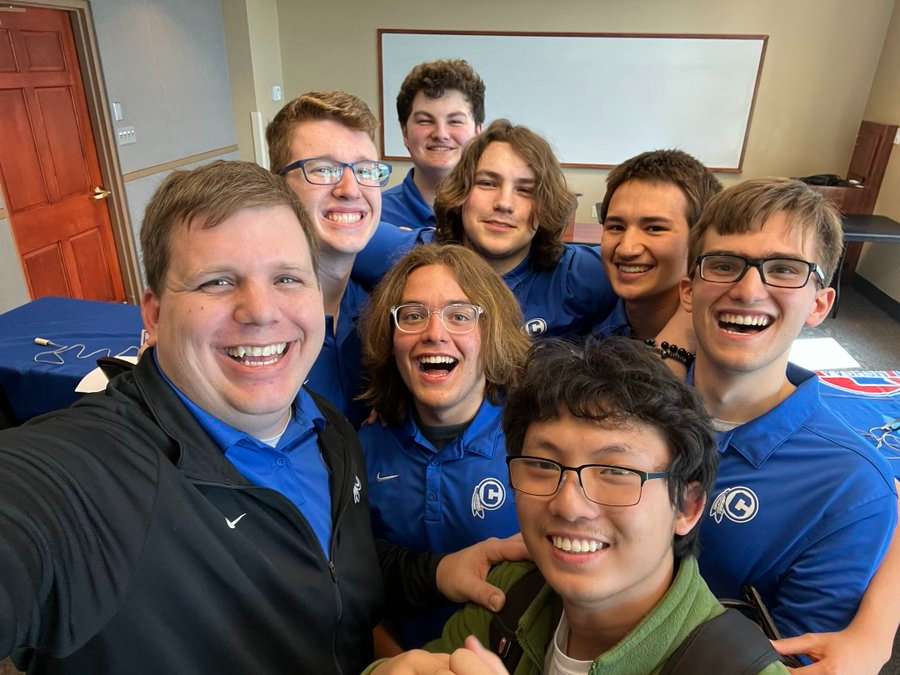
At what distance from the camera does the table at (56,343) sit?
258 centimetres

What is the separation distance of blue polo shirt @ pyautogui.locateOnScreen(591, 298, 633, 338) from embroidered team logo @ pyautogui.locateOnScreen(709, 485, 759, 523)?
2.31 feet

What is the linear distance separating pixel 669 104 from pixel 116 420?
673 centimetres

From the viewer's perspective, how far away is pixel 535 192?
6.33 feet

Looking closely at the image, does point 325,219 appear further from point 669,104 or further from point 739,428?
point 669,104

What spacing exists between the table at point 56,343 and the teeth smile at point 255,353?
194cm

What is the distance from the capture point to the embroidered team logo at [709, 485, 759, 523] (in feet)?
4.02

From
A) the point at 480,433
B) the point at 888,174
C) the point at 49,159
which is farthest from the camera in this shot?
the point at 888,174

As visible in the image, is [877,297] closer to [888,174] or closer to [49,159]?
[888,174]

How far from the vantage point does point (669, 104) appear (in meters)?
6.32

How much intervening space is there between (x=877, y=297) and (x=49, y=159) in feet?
24.6

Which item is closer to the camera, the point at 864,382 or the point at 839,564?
the point at 839,564

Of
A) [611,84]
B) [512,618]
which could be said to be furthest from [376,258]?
[611,84]

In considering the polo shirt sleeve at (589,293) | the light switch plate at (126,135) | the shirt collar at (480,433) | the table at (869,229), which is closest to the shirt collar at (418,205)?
the polo shirt sleeve at (589,293)

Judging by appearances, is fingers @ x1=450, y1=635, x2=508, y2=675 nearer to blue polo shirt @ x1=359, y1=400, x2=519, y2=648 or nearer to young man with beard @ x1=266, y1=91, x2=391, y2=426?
blue polo shirt @ x1=359, y1=400, x2=519, y2=648
